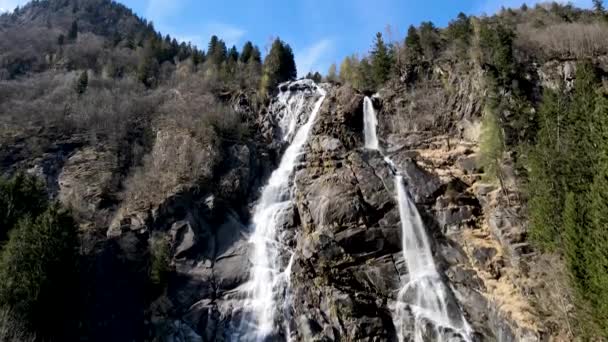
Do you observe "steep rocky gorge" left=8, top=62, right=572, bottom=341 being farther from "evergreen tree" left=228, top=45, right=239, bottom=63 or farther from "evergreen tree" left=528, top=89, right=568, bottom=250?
"evergreen tree" left=228, top=45, right=239, bottom=63

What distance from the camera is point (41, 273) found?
23.9 m

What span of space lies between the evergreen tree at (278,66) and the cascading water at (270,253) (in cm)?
836

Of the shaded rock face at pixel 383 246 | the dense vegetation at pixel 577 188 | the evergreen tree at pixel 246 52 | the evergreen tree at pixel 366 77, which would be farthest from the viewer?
the evergreen tree at pixel 246 52

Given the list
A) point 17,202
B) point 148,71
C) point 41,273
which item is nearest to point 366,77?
point 148,71

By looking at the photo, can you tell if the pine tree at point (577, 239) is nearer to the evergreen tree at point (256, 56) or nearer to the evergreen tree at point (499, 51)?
the evergreen tree at point (499, 51)

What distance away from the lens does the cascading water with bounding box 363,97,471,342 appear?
25.3 metres

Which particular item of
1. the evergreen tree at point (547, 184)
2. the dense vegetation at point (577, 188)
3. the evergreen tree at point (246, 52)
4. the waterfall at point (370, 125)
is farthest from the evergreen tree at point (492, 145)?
the evergreen tree at point (246, 52)

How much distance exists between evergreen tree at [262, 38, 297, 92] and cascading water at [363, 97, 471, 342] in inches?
923

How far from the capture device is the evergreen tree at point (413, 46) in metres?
43.3

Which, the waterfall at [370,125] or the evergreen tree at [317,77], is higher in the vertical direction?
the evergreen tree at [317,77]

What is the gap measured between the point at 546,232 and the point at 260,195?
2021 centimetres

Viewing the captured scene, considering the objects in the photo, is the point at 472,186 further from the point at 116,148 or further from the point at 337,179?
the point at 116,148

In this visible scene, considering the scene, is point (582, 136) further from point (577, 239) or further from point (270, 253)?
point (270, 253)

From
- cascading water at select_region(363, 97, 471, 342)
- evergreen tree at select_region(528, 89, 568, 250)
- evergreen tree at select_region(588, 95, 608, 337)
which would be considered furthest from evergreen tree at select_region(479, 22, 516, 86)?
evergreen tree at select_region(588, 95, 608, 337)
